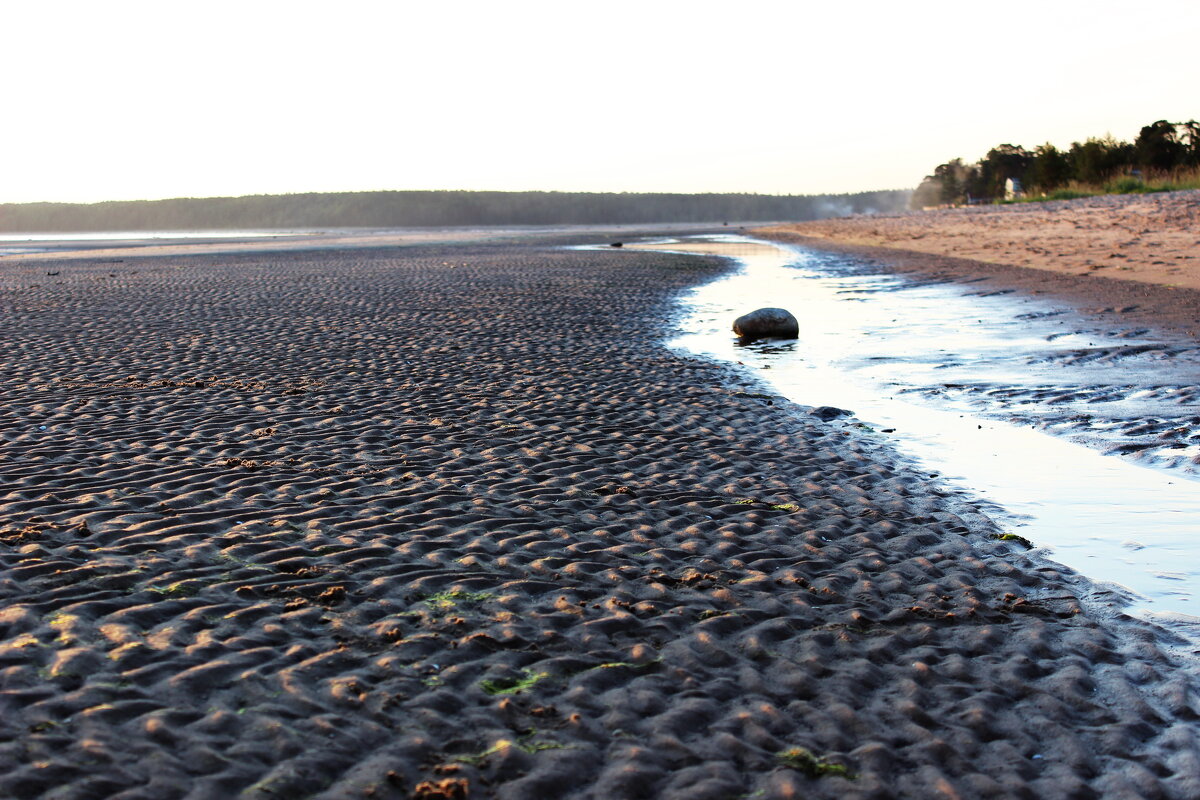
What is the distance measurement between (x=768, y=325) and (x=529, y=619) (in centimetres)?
1319

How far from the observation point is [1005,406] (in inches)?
464

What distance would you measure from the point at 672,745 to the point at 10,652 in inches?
126

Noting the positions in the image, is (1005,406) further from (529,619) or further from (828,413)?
(529,619)

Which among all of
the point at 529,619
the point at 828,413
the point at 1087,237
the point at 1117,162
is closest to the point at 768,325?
the point at 828,413

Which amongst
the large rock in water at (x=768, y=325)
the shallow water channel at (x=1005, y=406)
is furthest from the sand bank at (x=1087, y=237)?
the large rock in water at (x=768, y=325)

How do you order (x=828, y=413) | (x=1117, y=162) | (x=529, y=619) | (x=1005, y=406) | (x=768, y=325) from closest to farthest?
(x=529, y=619) → (x=828, y=413) → (x=1005, y=406) → (x=768, y=325) → (x=1117, y=162)

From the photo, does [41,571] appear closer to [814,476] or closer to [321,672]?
[321,672]

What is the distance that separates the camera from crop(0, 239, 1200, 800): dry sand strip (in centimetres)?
411

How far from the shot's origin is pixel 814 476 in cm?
869

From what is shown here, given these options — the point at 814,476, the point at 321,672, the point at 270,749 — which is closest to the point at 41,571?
the point at 321,672

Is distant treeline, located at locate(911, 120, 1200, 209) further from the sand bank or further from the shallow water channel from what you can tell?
the shallow water channel

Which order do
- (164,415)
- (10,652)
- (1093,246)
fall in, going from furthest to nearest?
(1093,246)
(164,415)
(10,652)

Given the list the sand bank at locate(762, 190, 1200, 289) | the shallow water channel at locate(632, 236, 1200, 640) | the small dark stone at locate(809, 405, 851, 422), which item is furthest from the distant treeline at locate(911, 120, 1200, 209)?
the small dark stone at locate(809, 405, 851, 422)

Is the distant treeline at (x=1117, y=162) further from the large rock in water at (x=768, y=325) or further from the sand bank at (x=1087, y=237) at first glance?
the large rock in water at (x=768, y=325)
